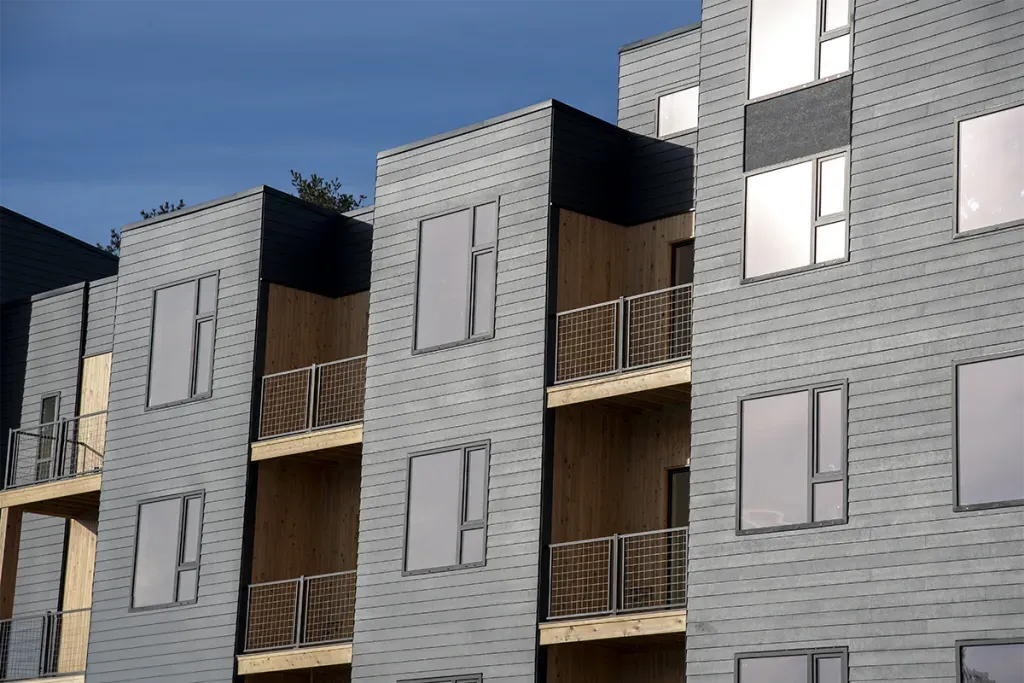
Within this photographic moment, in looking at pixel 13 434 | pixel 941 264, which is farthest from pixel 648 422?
pixel 13 434

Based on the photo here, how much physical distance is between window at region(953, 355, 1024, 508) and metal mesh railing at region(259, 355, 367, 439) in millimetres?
12057

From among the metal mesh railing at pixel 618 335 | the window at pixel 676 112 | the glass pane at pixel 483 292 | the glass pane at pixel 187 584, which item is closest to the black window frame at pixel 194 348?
the glass pane at pixel 187 584

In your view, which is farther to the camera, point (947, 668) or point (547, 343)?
point (547, 343)

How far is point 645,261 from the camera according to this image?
27.1 m

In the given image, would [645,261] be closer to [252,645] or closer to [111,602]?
[252,645]

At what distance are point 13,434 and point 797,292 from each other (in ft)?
63.6

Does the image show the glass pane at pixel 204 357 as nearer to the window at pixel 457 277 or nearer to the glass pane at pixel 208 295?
the glass pane at pixel 208 295

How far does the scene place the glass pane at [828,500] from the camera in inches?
850

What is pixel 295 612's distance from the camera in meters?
28.9

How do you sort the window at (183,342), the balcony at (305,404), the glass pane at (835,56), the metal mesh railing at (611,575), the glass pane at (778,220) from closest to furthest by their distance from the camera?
the glass pane at (778,220) → the glass pane at (835,56) → the metal mesh railing at (611,575) → the balcony at (305,404) → the window at (183,342)

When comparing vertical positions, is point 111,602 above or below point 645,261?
below

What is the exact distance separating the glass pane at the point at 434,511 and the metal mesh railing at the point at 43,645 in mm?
8931

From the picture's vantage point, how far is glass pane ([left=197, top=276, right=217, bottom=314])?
1223 inches

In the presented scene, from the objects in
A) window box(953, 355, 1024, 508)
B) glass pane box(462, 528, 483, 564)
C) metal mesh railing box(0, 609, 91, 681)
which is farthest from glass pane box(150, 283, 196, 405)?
window box(953, 355, 1024, 508)
